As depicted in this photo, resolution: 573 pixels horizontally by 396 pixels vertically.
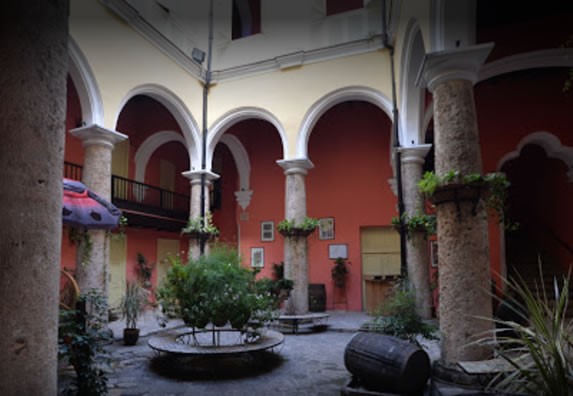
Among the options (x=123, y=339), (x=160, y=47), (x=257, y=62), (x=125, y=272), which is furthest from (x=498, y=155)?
(x=125, y=272)

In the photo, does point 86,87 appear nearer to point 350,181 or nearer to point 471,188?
point 471,188

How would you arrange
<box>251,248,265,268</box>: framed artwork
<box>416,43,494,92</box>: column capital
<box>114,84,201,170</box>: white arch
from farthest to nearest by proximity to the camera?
<box>251,248,265,268</box>: framed artwork, <box>114,84,201,170</box>: white arch, <box>416,43,494,92</box>: column capital

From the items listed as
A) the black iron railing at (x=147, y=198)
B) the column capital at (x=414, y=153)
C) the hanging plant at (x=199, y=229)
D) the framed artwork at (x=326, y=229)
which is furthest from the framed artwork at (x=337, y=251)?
the black iron railing at (x=147, y=198)

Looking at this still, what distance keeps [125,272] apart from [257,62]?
6.74 metres

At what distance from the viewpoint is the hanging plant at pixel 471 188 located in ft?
14.0

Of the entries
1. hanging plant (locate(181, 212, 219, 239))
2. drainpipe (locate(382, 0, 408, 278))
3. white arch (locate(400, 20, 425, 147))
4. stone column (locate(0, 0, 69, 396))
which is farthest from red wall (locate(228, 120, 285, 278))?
stone column (locate(0, 0, 69, 396))

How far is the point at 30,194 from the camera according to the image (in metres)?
1.76

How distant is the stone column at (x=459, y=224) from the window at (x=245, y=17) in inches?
371

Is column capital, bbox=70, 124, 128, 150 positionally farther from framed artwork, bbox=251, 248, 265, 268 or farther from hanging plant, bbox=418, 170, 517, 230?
framed artwork, bbox=251, 248, 265, 268

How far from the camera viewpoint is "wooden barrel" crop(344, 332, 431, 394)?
396 centimetres

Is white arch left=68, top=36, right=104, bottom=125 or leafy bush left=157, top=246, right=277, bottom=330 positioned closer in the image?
leafy bush left=157, top=246, right=277, bottom=330

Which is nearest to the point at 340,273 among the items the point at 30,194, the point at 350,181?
the point at 350,181

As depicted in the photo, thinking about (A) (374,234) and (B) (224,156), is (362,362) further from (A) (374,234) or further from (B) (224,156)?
(B) (224,156)

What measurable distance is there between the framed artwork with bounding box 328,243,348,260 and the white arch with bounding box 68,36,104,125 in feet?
23.3
